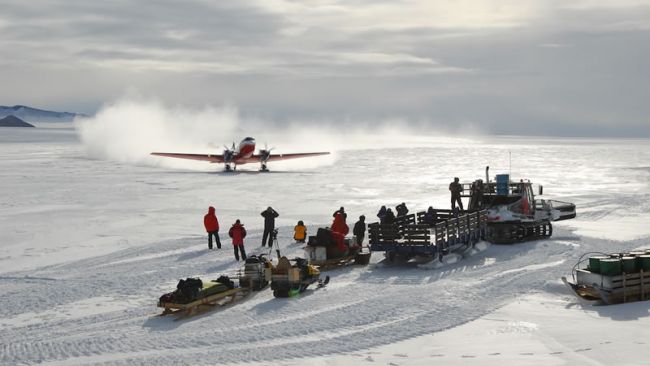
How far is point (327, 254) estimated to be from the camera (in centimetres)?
1744

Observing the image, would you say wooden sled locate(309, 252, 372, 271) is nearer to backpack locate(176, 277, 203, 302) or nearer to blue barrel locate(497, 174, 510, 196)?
backpack locate(176, 277, 203, 302)

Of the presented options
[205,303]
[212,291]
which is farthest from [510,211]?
[205,303]

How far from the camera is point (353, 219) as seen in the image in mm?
26797

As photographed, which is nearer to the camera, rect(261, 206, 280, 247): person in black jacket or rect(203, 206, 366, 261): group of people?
rect(203, 206, 366, 261): group of people

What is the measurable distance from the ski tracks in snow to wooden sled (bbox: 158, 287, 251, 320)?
0.23m

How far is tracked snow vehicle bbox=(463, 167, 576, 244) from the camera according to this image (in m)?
21.2

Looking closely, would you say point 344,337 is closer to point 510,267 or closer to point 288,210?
point 510,267

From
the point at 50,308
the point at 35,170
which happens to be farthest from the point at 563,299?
the point at 35,170

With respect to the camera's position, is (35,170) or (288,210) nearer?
(288,210)

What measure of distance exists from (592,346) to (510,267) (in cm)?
643

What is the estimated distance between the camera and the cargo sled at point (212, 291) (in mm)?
12797

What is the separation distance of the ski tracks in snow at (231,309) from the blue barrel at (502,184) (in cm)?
332

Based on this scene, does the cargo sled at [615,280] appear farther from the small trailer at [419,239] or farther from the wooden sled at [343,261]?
the wooden sled at [343,261]

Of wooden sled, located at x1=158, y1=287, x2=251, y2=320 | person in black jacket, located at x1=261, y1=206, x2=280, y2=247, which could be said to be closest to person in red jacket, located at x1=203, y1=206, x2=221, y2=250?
person in black jacket, located at x1=261, y1=206, x2=280, y2=247
